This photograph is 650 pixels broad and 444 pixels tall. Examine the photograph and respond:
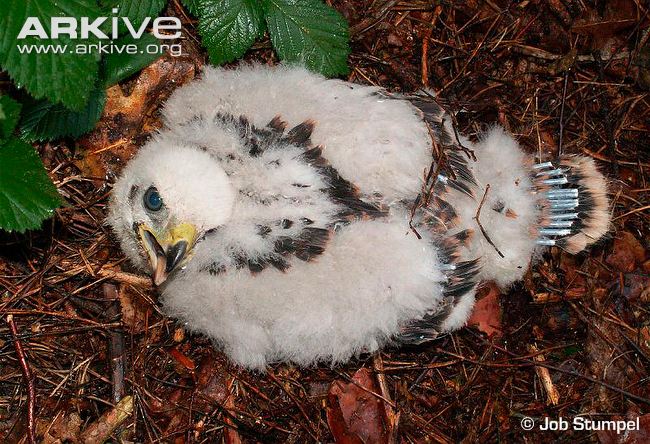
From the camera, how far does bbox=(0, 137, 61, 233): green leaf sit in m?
2.33

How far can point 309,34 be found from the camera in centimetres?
288

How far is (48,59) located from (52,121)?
568mm

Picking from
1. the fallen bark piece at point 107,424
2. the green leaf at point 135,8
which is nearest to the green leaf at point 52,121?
the green leaf at point 135,8

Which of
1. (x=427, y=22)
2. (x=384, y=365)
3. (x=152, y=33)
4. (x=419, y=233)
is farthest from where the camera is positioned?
(x=427, y=22)

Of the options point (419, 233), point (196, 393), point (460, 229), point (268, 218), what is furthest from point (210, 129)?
point (196, 393)

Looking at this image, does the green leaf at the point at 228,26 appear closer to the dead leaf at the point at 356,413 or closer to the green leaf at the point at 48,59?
the green leaf at the point at 48,59

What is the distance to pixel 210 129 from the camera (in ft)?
8.09

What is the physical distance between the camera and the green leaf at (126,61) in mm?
2801

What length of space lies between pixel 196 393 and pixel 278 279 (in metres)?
1.00

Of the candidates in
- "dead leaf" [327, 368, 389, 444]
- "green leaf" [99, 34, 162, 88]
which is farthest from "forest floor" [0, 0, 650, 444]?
"green leaf" [99, 34, 162, 88]

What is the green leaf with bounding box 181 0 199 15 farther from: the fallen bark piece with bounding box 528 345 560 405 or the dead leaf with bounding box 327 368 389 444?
→ the fallen bark piece with bounding box 528 345 560 405

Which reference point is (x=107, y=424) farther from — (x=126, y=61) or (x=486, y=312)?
(x=486, y=312)

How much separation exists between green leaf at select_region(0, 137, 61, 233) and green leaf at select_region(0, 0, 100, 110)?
1.19ft

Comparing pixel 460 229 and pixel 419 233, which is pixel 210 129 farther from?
pixel 460 229
